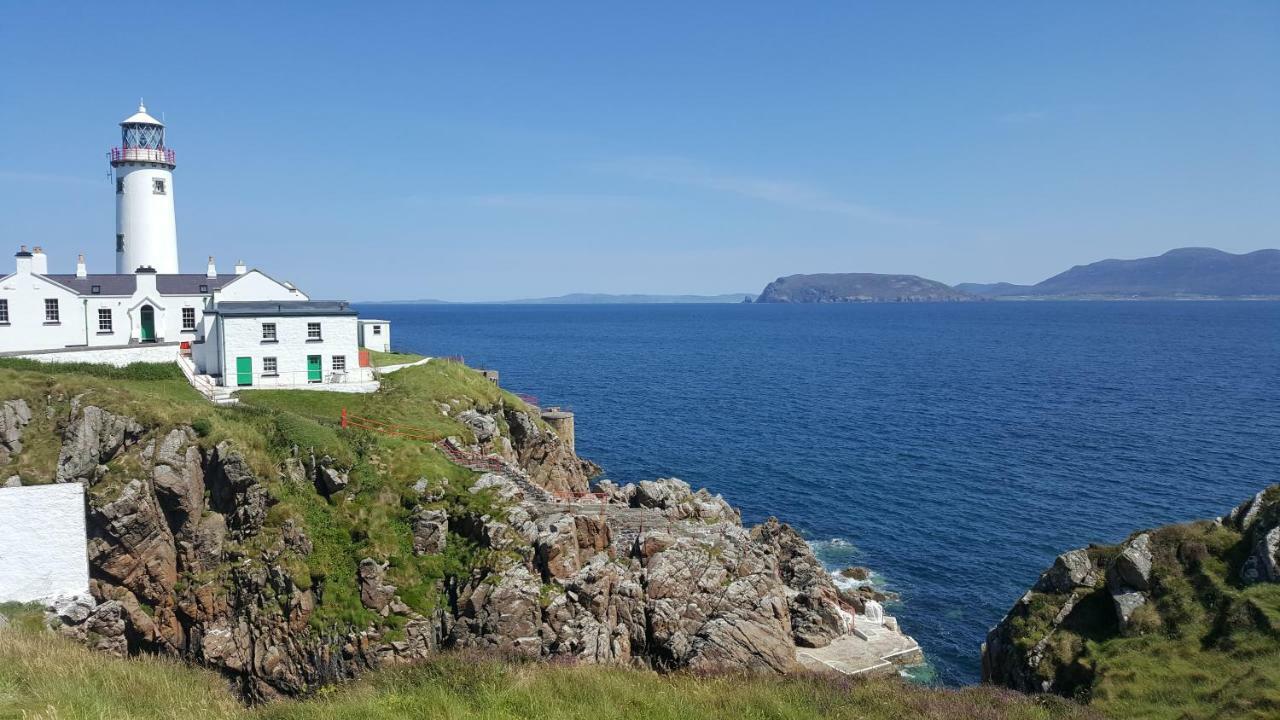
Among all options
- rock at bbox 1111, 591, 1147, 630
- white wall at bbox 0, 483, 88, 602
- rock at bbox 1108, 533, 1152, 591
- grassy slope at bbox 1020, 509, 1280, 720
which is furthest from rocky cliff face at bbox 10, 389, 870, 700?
rock at bbox 1108, 533, 1152, 591

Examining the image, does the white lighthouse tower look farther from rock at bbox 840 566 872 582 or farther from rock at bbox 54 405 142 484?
rock at bbox 840 566 872 582

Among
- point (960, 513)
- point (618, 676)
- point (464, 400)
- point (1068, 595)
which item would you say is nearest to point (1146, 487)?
point (960, 513)

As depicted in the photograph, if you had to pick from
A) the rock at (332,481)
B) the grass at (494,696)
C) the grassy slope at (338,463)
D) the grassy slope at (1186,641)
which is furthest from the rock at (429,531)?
the grassy slope at (1186,641)

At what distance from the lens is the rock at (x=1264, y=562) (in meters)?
21.0

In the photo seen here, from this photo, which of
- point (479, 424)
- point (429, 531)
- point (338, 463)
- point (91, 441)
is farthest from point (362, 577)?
point (479, 424)

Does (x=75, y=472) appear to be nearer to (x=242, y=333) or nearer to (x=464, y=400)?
(x=242, y=333)

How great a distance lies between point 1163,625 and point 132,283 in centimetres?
5661

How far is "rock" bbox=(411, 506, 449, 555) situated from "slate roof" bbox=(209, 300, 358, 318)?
18417mm

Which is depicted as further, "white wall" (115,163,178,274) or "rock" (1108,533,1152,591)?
"white wall" (115,163,178,274)

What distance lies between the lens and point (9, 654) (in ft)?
61.8

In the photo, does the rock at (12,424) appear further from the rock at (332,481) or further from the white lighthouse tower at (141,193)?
the white lighthouse tower at (141,193)

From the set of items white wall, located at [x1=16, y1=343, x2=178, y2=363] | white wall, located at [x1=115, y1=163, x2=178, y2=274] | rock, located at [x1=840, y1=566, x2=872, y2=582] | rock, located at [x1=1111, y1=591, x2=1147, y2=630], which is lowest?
rock, located at [x1=840, y1=566, x2=872, y2=582]

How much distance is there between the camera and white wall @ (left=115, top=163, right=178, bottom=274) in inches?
2226

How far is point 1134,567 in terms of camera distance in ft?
74.7
